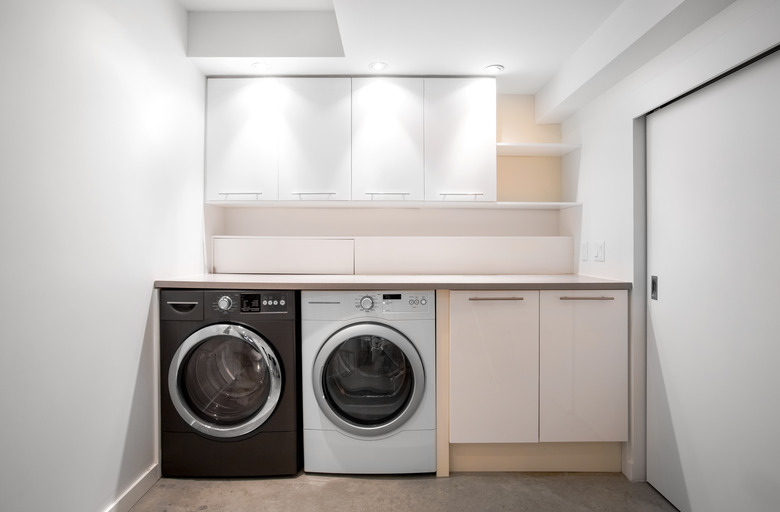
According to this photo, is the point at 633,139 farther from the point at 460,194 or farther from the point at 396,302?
the point at 396,302

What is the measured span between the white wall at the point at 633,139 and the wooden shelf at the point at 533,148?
0.26 feet

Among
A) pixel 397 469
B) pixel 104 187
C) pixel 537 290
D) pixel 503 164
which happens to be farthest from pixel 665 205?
pixel 104 187

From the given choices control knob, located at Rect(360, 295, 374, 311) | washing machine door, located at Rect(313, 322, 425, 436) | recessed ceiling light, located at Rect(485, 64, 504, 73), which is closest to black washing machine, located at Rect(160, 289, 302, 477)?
washing machine door, located at Rect(313, 322, 425, 436)

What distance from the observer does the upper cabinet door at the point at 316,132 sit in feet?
7.71

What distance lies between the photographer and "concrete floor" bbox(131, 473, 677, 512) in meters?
1.70

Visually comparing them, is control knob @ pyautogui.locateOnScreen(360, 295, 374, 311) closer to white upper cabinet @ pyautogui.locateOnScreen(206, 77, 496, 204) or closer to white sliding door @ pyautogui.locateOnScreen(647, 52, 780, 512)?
white upper cabinet @ pyautogui.locateOnScreen(206, 77, 496, 204)

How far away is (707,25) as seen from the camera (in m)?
1.46

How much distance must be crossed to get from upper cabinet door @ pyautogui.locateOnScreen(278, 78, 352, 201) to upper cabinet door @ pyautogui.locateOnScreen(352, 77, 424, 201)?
0.06 metres

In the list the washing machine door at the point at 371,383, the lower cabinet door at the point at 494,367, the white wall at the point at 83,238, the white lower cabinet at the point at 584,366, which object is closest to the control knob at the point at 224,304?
the white wall at the point at 83,238

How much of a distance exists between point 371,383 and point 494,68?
1967 mm

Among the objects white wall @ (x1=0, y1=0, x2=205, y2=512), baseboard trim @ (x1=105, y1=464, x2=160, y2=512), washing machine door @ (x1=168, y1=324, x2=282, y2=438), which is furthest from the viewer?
washing machine door @ (x1=168, y1=324, x2=282, y2=438)

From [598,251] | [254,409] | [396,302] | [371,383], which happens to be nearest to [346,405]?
[371,383]

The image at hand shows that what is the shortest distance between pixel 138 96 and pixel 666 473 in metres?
3.01

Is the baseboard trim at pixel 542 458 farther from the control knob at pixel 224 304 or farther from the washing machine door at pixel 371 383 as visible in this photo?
the control knob at pixel 224 304
